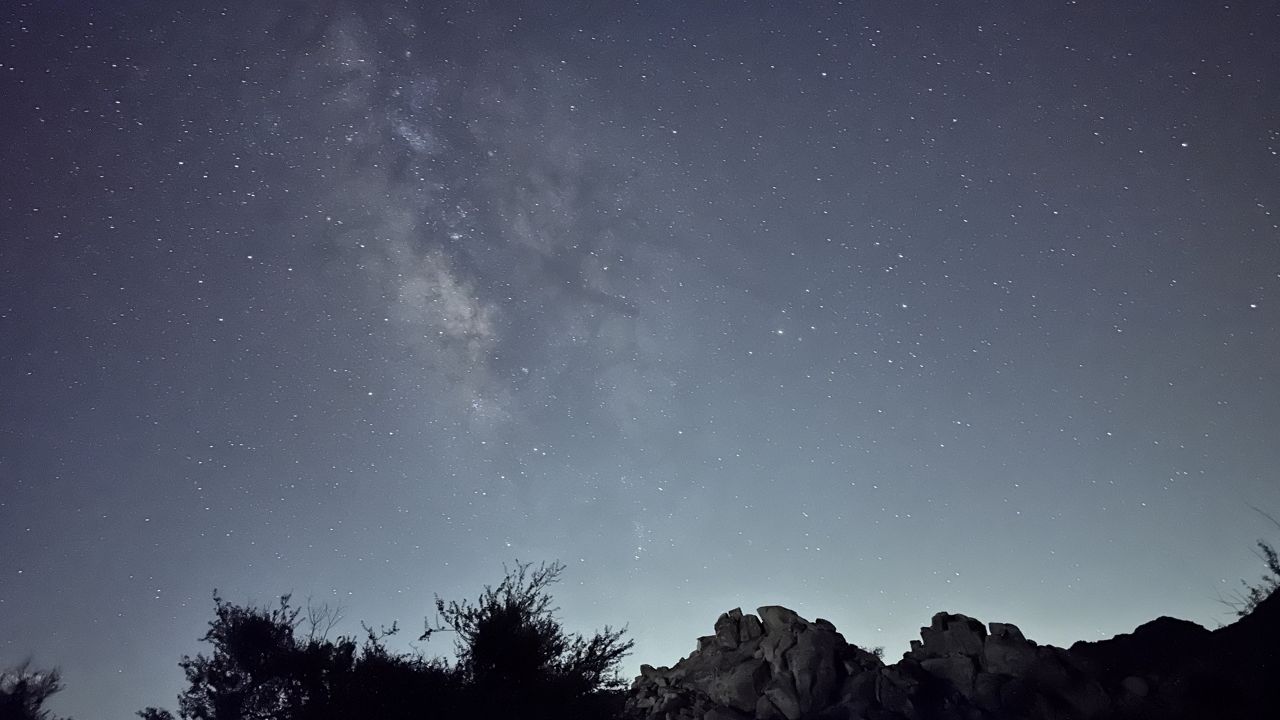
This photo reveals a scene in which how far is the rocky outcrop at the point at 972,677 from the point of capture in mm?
18531

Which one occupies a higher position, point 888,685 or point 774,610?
point 774,610

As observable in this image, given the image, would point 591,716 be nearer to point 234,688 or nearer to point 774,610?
point 774,610

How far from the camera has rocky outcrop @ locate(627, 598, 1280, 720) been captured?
18.5 m

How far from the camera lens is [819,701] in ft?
61.1

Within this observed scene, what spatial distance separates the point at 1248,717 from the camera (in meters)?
18.3

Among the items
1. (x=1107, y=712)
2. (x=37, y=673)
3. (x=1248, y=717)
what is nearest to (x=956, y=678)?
(x=1107, y=712)

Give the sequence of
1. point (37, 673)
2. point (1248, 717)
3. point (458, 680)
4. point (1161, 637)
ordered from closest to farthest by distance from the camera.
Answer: point (458, 680) → point (1248, 717) → point (1161, 637) → point (37, 673)

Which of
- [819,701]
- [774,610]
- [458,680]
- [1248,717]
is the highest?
[774,610]

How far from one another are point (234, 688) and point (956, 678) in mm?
26120

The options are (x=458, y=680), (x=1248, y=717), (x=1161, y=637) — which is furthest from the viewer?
(x=1161, y=637)

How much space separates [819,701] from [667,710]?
15.5 ft

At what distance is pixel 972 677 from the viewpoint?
19.8 m

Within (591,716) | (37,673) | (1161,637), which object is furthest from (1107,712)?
(37,673)

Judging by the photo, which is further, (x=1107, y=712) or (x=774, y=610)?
(x=774, y=610)
